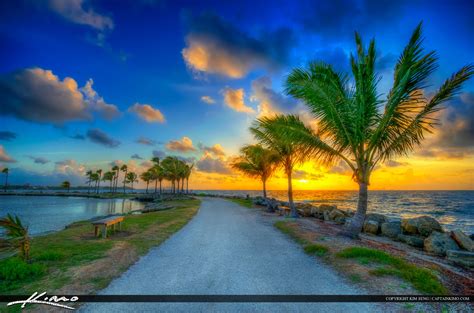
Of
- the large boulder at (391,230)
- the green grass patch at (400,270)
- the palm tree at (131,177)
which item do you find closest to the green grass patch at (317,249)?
the green grass patch at (400,270)

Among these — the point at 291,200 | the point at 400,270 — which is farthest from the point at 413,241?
the point at 400,270

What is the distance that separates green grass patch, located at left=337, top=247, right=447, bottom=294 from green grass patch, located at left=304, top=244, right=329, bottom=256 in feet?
1.79

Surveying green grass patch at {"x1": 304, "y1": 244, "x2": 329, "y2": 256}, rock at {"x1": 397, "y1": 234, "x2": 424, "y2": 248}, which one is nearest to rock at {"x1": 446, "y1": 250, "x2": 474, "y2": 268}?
rock at {"x1": 397, "y1": 234, "x2": 424, "y2": 248}

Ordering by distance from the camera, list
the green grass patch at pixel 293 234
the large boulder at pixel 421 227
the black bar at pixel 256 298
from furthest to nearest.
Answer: the large boulder at pixel 421 227 → the green grass patch at pixel 293 234 → the black bar at pixel 256 298

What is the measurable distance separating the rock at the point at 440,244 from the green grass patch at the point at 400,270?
638cm

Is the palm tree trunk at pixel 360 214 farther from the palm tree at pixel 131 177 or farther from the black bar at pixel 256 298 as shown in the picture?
the palm tree at pixel 131 177

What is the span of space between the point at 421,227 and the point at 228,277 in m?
16.0

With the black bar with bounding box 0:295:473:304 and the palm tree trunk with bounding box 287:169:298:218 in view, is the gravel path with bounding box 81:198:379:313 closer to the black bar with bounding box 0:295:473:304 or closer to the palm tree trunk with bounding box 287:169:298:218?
the black bar with bounding box 0:295:473:304

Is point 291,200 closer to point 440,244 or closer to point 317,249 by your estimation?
point 440,244

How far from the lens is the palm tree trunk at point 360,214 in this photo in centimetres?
985

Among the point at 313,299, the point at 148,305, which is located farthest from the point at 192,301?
the point at 313,299

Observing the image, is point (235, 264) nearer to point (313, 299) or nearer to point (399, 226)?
Answer: point (313, 299)

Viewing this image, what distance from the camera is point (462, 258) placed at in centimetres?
873

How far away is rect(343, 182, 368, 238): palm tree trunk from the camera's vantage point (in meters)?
9.85
